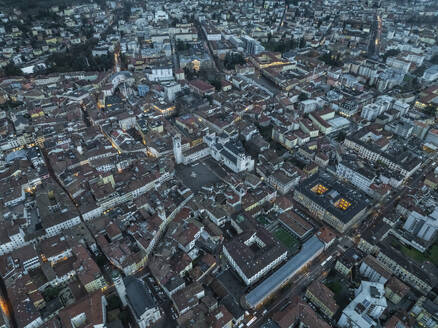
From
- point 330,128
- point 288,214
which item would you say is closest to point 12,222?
point 288,214

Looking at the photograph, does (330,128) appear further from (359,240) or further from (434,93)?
(434,93)

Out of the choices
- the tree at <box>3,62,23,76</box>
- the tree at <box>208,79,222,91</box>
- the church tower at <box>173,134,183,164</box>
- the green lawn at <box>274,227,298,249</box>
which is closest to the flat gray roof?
the green lawn at <box>274,227,298,249</box>

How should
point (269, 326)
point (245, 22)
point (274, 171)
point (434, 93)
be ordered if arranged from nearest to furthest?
Result: point (269, 326), point (274, 171), point (434, 93), point (245, 22)

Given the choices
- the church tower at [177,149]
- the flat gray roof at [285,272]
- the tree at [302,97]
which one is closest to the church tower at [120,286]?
the flat gray roof at [285,272]

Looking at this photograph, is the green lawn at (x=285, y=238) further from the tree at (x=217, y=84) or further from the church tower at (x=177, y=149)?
the tree at (x=217, y=84)

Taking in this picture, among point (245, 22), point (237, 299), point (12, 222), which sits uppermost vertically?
point (245, 22)

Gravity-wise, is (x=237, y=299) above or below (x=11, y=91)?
below
